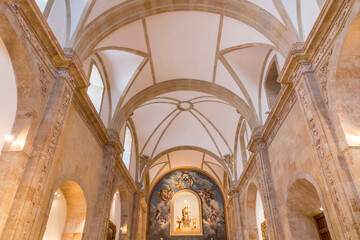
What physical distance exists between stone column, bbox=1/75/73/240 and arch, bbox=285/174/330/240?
617cm

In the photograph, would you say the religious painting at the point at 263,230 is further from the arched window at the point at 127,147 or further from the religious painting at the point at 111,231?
the arched window at the point at 127,147

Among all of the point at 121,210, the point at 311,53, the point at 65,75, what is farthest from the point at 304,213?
the point at 121,210

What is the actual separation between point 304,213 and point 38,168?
7202 millimetres

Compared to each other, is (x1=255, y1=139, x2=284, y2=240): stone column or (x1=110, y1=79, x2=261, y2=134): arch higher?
(x1=110, y1=79, x2=261, y2=134): arch

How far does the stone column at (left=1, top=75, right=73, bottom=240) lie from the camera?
484cm

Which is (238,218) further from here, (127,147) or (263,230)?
(127,147)

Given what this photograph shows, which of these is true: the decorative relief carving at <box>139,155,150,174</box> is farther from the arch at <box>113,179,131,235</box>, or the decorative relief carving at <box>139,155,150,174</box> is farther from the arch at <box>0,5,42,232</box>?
the arch at <box>0,5,42,232</box>

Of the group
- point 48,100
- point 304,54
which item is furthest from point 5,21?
point 304,54

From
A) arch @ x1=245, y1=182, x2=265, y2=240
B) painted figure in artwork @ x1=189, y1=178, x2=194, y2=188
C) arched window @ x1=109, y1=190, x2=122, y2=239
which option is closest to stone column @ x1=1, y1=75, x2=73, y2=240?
arched window @ x1=109, y1=190, x2=122, y2=239

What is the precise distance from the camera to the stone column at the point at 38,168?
15.9 feet

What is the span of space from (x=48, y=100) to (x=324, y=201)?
6.47 meters

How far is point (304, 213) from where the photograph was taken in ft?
26.8

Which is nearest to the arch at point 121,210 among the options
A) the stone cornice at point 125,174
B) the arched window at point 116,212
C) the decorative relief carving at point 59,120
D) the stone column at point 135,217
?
the arched window at point 116,212

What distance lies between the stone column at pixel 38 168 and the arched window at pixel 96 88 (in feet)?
11.4
